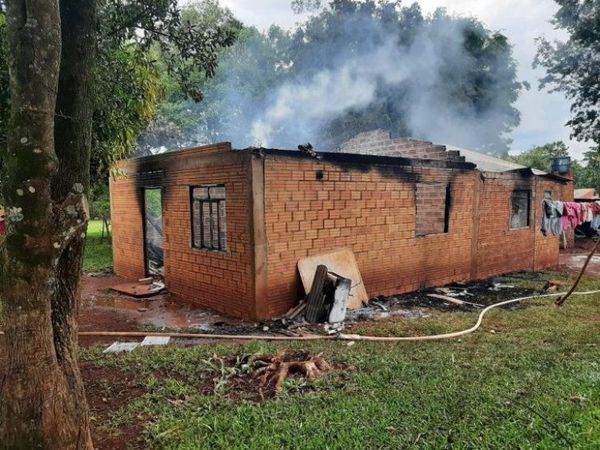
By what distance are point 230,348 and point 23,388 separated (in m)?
3.09

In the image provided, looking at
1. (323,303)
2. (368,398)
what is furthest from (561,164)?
(368,398)

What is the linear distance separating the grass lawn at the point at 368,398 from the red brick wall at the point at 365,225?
2.05m

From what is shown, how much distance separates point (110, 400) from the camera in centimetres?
387

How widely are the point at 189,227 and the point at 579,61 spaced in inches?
737

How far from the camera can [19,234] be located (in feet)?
7.38

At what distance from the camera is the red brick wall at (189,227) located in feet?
23.5

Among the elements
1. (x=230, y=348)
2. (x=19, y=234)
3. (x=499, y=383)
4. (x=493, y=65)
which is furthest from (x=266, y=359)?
(x=493, y=65)

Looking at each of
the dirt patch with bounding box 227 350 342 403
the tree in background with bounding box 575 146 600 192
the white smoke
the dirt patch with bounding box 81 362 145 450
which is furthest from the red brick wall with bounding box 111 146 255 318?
the tree in background with bounding box 575 146 600 192

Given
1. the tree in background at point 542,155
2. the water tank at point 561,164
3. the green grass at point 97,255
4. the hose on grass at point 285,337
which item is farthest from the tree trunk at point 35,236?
the tree in background at point 542,155

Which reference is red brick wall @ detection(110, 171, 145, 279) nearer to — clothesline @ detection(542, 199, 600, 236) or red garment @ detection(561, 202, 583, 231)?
clothesline @ detection(542, 199, 600, 236)

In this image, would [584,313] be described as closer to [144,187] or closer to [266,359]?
[266,359]

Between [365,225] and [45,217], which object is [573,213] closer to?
[365,225]

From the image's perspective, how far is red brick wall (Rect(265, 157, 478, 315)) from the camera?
24.0 feet

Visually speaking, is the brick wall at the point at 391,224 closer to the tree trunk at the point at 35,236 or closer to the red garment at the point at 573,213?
the red garment at the point at 573,213
